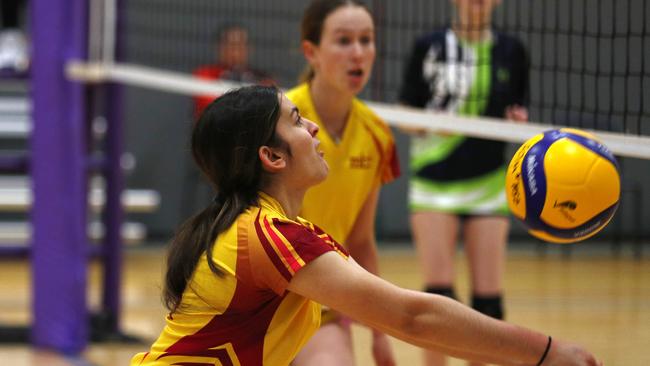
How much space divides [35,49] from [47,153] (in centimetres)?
58

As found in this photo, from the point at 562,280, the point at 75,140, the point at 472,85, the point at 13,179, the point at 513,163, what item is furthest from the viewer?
the point at 13,179

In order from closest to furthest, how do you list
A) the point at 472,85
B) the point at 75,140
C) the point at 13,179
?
the point at 472,85 < the point at 75,140 < the point at 13,179

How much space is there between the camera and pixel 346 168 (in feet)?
11.4

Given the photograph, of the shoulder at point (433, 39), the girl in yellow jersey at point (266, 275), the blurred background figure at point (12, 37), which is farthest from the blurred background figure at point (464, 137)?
the blurred background figure at point (12, 37)

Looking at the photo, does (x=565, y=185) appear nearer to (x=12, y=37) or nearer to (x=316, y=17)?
(x=316, y=17)

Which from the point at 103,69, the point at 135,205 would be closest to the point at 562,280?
the point at 135,205

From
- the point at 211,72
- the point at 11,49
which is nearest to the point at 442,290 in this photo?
the point at 211,72

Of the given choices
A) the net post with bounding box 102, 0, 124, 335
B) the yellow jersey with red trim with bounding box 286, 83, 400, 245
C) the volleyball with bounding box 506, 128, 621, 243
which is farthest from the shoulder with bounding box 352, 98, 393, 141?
the net post with bounding box 102, 0, 124, 335

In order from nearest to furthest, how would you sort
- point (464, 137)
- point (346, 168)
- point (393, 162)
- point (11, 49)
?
point (346, 168) < point (393, 162) < point (464, 137) < point (11, 49)

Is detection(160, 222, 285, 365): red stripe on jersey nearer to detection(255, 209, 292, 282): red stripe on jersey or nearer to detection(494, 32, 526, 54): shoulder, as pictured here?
detection(255, 209, 292, 282): red stripe on jersey

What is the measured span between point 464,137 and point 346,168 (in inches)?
47.9

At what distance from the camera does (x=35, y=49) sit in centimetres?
600

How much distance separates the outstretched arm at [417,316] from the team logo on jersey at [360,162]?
1.23m

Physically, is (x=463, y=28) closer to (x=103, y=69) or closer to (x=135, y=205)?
(x=103, y=69)
